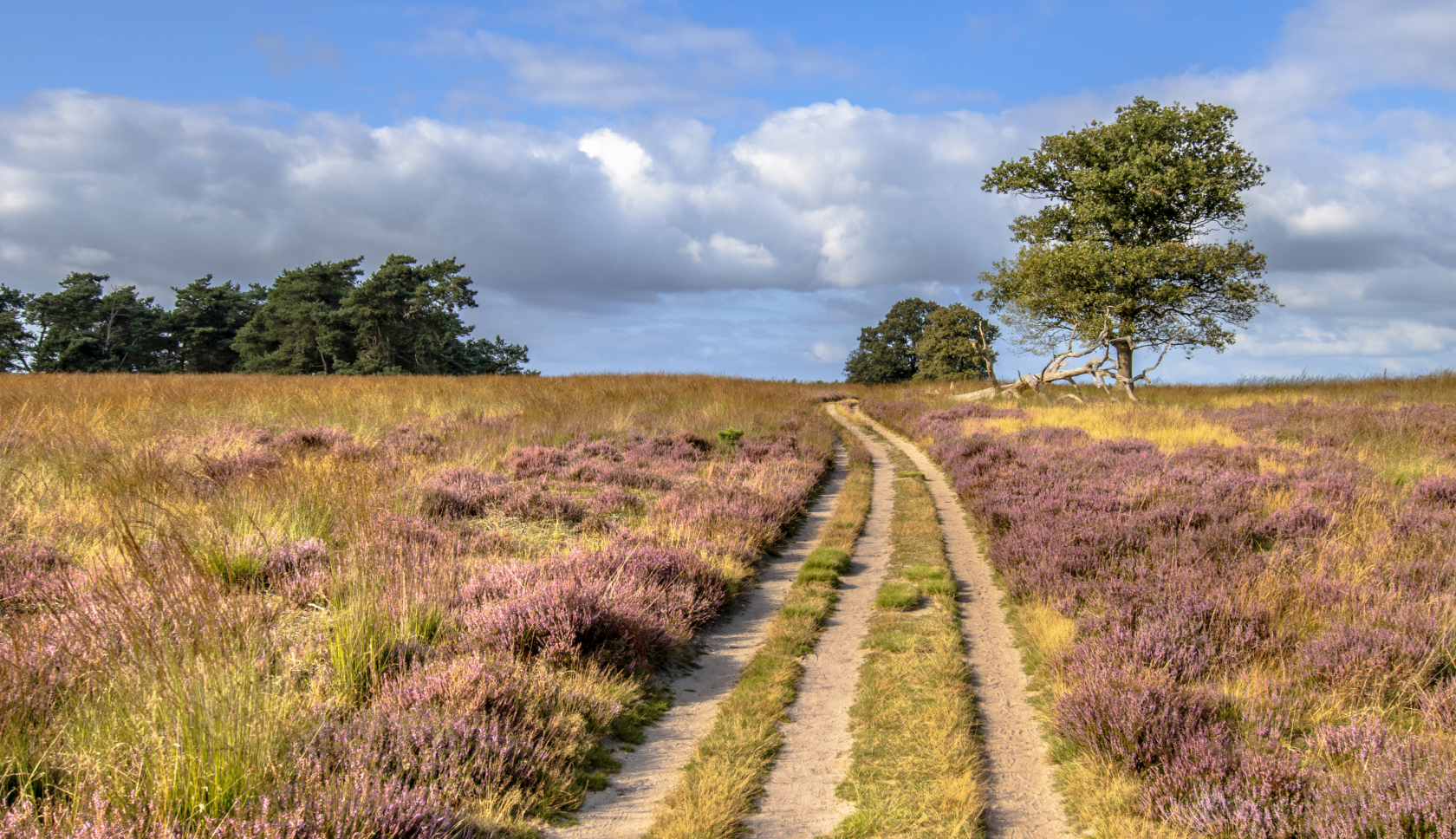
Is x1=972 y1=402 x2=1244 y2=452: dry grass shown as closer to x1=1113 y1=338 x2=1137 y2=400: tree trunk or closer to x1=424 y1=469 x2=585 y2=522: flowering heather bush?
x1=1113 y1=338 x2=1137 y2=400: tree trunk

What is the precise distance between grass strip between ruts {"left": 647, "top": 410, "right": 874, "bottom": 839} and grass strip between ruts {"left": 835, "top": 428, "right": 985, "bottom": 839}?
1.69ft

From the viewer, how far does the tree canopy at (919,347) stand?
46406 mm

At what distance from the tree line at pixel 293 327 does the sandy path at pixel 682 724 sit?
37616 millimetres

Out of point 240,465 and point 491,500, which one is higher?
point 240,465

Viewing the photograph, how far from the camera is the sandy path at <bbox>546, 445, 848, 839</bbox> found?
383cm

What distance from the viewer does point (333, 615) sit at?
16.8 feet

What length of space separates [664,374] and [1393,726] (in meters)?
27.2

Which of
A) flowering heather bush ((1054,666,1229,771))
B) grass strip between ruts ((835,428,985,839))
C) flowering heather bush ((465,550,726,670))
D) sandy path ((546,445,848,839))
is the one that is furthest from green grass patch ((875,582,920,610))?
flowering heather bush ((1054,666,1229,771))

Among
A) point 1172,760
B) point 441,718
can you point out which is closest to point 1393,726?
point 1172,760

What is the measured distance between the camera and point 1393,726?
15.2 ft

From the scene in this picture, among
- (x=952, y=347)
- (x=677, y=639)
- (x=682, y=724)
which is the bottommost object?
(x=682, y=724)

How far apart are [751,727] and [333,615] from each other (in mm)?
3089

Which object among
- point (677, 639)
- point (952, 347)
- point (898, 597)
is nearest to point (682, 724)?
point (677, 639)

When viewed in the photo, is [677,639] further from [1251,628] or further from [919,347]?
[919,347]
